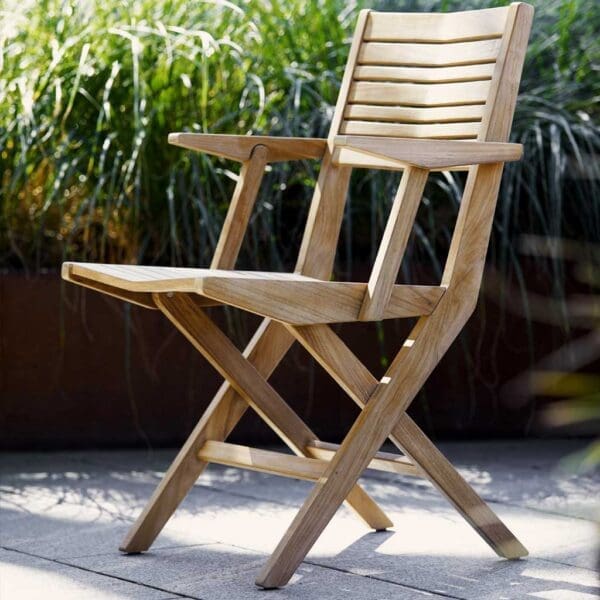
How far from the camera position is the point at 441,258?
12.9ft

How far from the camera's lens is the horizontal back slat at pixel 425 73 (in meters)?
2.62

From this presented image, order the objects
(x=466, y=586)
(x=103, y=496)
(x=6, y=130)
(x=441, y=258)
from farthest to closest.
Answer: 1. (x=441, y=258)
2. (x=6, y=130)
3. (x=103, y=496)
4. (x=466, y=586)

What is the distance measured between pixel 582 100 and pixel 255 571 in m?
2.17

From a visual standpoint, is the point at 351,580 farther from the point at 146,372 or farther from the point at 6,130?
the point at 6,130

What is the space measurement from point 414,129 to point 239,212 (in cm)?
46

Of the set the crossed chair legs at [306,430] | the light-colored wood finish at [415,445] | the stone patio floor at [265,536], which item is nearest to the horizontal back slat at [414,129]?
the crossed chair legs at [306,430]

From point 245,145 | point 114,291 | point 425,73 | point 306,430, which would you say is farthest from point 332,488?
point 425,73

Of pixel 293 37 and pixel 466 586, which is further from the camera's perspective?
pixel 293 37

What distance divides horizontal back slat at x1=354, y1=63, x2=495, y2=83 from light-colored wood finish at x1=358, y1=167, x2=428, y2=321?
0.40 metres

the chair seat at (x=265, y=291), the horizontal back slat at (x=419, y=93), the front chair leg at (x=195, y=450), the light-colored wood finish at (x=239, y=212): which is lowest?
the front chair leg at (x=195, y=450)

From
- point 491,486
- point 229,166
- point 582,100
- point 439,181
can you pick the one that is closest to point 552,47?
point 582,100

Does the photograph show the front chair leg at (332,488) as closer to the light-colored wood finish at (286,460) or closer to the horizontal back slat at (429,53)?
the light-colored wood finish at (286,460)

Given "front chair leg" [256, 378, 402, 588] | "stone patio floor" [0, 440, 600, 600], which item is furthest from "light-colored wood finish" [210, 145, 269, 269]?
"stone patio floor" [0, 440, 600, 600]

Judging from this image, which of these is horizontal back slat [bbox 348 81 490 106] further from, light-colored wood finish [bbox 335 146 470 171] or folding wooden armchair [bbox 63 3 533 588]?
light-colored wood finish [bbox 335 146 470 171]
